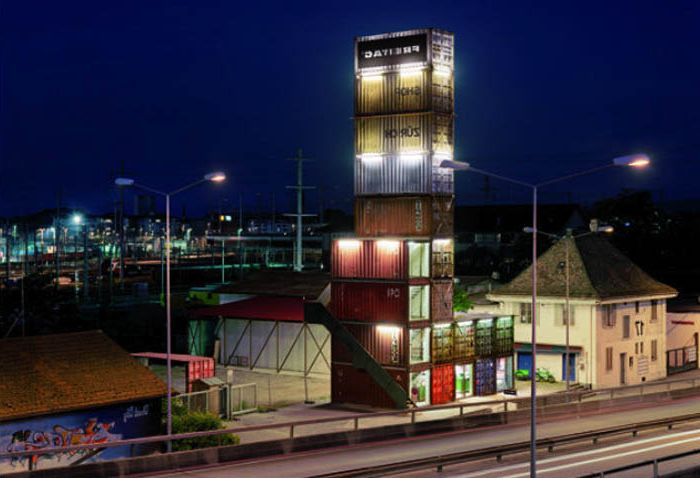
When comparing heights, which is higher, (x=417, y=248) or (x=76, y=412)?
(x=417, y=248)

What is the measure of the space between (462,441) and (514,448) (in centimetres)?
400

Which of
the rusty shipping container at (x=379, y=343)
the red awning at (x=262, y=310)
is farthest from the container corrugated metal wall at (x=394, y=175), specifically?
the red awning at (x=262, y=310)

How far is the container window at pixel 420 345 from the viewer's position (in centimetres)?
4838

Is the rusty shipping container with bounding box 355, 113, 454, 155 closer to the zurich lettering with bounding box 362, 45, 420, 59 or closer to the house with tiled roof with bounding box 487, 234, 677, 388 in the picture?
the zurich lettering with bounding box 362, 45, 420, 59

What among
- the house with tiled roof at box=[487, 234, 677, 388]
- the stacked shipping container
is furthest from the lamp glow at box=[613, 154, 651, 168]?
the house with tiled roof at box=[487, 234, 677, 388]

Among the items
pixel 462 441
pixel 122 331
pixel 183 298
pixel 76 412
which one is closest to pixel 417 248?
pixel 462 441

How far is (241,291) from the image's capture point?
71312 mm

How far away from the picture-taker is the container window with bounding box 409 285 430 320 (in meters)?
48.8

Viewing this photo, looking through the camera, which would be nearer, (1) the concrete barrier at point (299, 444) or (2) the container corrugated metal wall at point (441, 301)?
(1) the concrete barrier at point (299, 444)

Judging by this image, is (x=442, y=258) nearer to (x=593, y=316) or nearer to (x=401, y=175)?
(x=401, y=175)

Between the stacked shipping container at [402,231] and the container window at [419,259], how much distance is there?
0.17 feet

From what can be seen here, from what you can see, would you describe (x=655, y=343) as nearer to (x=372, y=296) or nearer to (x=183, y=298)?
(x=372, y=296)

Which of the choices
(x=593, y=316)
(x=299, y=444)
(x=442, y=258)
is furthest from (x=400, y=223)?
(x=299, y=444)

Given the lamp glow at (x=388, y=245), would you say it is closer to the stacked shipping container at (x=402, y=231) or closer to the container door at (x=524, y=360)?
the stacked shipping container at (x=402, y=231)
